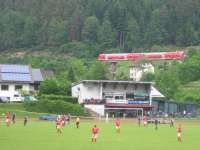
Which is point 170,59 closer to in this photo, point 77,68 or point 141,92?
point 77,68

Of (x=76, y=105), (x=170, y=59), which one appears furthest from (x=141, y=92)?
(x=170, y=59)

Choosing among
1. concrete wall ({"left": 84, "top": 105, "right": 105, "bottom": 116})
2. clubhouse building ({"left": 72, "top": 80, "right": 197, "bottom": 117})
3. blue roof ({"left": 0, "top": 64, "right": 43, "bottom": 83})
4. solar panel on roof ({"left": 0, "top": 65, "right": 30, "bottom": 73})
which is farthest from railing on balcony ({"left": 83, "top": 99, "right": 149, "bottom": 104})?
solar panel on roof ({"left": 0, "top": 65, "right": 30, "bottom": 73})

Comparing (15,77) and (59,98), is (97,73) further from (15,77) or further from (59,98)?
(59,98)

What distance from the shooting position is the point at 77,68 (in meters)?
151

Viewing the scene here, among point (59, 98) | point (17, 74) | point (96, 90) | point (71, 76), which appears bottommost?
point (59, 98)

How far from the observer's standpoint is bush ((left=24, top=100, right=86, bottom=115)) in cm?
9031

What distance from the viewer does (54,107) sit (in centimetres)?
9112

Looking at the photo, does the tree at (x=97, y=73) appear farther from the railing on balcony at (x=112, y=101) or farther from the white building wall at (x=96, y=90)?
the railing on balcony at (x=112, y=101)

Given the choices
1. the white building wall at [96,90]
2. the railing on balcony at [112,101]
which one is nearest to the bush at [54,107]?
the railing on balcony at [112,101]

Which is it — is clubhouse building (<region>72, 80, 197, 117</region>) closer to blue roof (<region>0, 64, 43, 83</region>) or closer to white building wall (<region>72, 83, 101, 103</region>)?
white building wall (<region>72, 83, 101, 103</region>)

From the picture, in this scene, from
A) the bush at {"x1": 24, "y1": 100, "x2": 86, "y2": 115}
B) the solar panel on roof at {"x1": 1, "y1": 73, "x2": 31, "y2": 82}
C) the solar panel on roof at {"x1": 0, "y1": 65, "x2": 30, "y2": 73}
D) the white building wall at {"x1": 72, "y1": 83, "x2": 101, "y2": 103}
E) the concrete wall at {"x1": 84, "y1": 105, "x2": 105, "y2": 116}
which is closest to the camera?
the bush at {"x1": 24, "y1": 100, "x2": 86, "y2": 115}

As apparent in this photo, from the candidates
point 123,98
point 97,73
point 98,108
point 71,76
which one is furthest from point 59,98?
point 97,73

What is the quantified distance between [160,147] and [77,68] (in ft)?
375

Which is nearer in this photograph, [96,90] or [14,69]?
[96,90]
